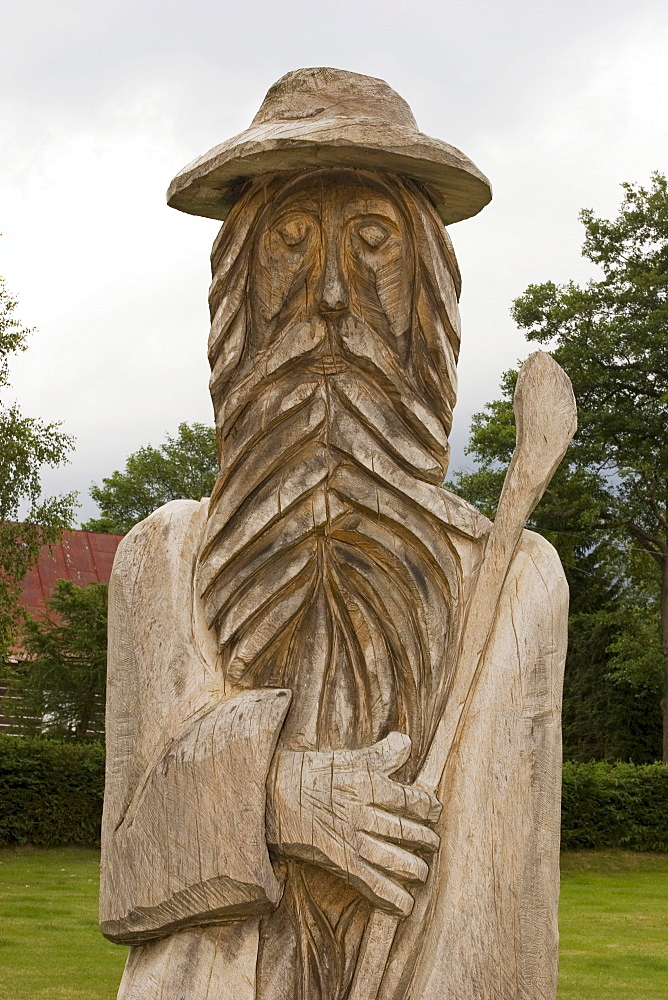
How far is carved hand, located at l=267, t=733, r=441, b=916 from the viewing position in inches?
107

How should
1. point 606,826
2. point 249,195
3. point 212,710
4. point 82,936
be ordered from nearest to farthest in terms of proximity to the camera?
point 212,710 → point 249,195 → point 82,936 → point 606,826

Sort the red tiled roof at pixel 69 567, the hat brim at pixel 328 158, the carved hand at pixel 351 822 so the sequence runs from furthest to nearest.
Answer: the red tiled roof at pixel 69 567
the hat brim at pixel 328 158
the carved hand at pixel 351 822

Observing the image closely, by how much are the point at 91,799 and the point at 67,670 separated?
16.5ft

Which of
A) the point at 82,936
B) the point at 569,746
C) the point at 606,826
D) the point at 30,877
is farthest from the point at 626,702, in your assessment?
the point at 82,936

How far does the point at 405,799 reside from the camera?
2.78m

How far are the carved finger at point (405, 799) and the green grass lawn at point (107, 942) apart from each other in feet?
25.3

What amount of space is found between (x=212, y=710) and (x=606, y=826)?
61.4 ft

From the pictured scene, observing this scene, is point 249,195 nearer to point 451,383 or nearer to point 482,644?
point 451,383

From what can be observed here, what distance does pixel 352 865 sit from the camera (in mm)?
2717

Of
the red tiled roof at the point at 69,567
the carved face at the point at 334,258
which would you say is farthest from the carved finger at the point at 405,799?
the red tiled roof at the point at 69,567

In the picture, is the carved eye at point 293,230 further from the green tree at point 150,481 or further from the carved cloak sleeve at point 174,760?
the green tree at point 150,481

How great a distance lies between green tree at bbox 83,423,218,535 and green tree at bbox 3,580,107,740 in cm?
1565

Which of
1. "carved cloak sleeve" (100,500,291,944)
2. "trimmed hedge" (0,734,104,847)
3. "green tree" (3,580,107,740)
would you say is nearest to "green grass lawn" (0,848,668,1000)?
"trimmed hedge" (0,734,104,847)

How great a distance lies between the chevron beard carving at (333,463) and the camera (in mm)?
2986
